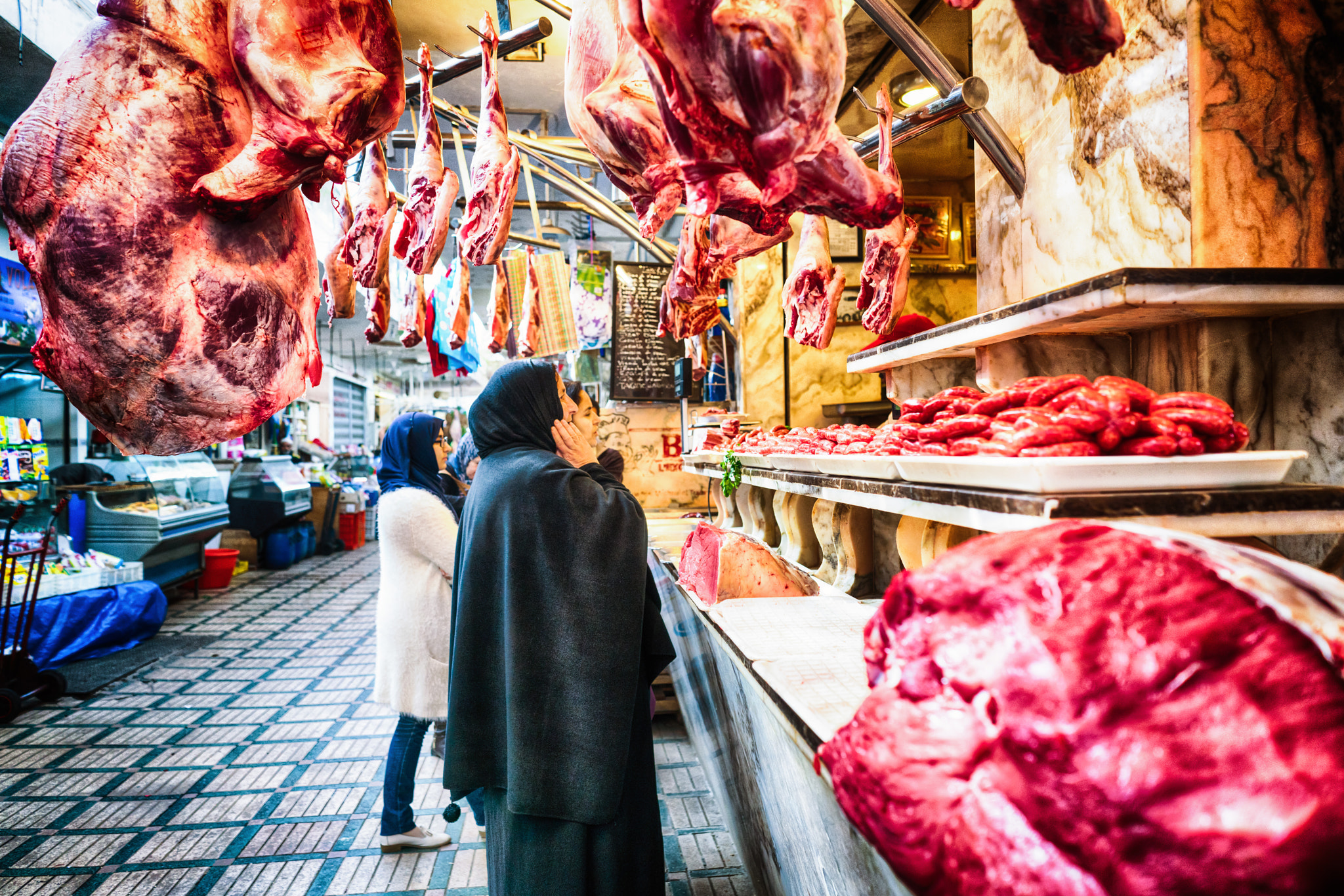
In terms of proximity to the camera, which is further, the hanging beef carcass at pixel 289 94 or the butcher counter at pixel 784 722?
the butcher counter at pixel 784 722

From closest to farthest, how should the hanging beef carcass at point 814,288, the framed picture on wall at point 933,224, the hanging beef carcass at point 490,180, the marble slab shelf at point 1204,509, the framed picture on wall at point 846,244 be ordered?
1. the marble slab shelf at point 1204,509
2. the hanging beef carcass at point 490,180
3. the hanging beef carcass at point 814,288
4. the framed picture on wall at point 846,244
5. the framed picture on wall at point 933,224

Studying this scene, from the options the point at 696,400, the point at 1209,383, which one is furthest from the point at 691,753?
the point at 1209,383

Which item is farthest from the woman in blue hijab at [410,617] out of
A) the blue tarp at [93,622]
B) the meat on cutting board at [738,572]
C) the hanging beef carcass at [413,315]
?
the blue tarp at [93,622]

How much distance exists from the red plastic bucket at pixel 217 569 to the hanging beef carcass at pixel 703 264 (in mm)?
9151

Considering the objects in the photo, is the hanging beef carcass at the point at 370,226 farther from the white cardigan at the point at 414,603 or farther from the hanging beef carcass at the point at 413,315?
the white cardigan at the point at 414,603

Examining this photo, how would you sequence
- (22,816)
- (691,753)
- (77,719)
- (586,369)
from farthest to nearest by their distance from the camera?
(586,369)
(77,719)
(691,753)
(22,816)

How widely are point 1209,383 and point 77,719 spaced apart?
6.91 meters

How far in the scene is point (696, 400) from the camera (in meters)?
6.34

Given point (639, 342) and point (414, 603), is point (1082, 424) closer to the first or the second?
point (414, 603)

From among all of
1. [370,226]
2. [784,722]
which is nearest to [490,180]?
[370,226]

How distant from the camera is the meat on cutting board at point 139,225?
4.05 feet

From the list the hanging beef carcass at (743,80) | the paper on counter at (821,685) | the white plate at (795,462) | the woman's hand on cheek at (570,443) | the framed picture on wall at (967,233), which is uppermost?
the framed picture on wall at (967,233)

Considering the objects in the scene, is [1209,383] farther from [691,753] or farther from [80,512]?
[80,512]

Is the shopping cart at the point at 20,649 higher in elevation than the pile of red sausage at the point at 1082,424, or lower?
lower
